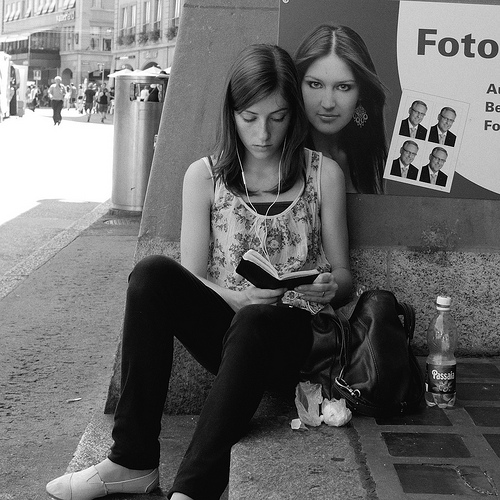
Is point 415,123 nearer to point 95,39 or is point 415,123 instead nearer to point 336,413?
point 336,413

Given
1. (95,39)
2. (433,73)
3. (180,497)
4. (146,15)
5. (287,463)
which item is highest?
(146,15)

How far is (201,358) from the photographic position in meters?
2.92

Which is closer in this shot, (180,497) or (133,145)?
(180,497)

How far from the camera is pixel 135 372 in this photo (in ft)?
8.95

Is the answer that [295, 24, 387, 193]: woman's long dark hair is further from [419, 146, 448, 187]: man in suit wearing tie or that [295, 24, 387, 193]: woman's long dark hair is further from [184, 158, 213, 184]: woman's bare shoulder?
[184, 158, 213, 184]: woman's bare shoulder

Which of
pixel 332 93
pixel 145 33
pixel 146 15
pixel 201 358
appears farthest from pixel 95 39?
pixel 201 358

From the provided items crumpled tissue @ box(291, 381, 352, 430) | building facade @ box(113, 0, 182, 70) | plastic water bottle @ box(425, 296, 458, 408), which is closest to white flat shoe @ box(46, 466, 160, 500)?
crumpled tissue @ box(291, 381, 352, 430)

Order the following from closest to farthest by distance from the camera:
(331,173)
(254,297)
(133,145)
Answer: (254,297) < (331,173) < (133,145)

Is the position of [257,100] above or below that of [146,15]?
below

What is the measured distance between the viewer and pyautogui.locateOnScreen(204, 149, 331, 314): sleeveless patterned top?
306cm

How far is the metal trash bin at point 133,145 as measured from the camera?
990 cm

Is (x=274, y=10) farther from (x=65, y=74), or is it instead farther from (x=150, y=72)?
(x=65, y=74)

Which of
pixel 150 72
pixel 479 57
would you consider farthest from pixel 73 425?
pixel 150 72

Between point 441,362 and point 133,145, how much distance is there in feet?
24.5
